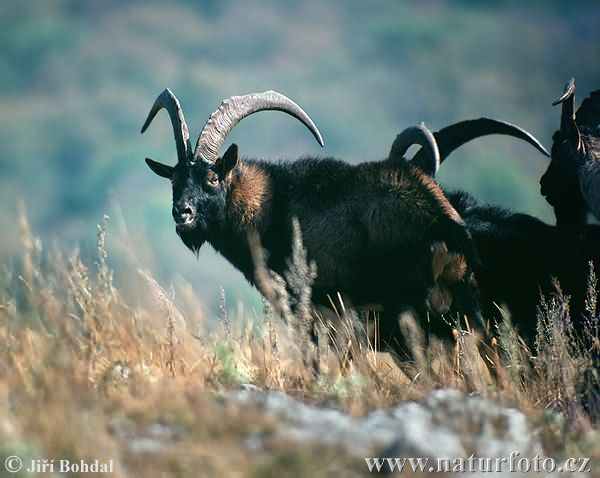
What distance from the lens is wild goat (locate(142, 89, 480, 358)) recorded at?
8719 millimetres

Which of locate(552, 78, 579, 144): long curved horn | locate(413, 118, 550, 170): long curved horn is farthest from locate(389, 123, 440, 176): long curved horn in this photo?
locate(552, 78, 579, 144): long curved horn

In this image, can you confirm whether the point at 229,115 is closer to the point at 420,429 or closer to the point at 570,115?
the point at 570,115

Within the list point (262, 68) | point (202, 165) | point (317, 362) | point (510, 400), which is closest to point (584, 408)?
point (510, 400)

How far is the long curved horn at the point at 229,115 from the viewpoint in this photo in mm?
9680

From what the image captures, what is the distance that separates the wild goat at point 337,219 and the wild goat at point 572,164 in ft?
3.97

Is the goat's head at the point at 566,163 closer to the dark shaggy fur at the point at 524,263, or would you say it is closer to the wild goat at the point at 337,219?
the dark shaggy fur at the point at 524,263

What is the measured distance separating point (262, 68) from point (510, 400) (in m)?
195

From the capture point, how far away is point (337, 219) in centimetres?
911

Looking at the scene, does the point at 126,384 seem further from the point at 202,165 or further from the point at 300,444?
the point at 202,165

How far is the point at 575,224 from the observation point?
9.28m

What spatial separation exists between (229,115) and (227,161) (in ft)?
1.69

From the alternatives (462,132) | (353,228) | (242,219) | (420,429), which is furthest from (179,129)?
(420,429)

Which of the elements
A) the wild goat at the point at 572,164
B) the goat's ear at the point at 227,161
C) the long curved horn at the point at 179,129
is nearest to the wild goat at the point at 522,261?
the wild goat at the point at 572,164

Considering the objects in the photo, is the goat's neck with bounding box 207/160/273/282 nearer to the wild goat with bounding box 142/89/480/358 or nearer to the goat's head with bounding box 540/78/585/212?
the wild goat with bounding box 142/89/480/358
